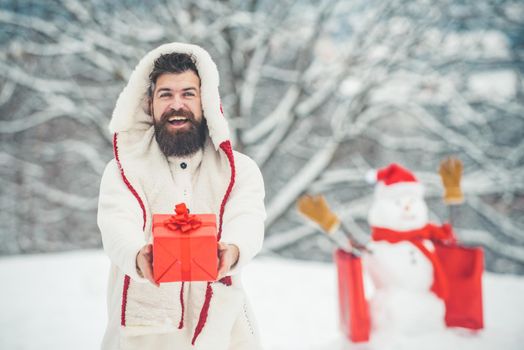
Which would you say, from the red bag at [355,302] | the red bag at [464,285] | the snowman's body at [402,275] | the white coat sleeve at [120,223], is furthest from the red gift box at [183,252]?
the red bag at [464,285]

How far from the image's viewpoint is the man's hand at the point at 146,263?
48.7 inches

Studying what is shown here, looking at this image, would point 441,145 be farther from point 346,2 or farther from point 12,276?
point 12,276

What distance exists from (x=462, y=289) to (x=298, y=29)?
4168 millimetres

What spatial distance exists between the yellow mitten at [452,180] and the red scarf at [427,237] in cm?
22

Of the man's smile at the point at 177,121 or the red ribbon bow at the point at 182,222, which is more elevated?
the man's smile at the point at 177,121

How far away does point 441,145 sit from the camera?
19.9 feet

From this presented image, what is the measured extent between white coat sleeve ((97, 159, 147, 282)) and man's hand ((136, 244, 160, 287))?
2 cm

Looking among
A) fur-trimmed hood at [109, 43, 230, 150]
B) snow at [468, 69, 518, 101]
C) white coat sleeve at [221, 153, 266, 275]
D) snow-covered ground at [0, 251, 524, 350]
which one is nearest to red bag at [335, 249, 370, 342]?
snow-covered ground at [0, 251, 524, 350]

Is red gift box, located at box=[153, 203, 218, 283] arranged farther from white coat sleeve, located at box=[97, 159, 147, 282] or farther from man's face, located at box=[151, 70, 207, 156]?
man's face, located at box=[151, 70, 207, 156]

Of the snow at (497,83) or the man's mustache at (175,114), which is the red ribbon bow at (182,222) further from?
the snow at (497,83)

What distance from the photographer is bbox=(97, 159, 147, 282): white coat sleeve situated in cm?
130

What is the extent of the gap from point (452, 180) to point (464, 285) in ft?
2.11

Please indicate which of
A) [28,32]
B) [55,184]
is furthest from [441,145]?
[55,184]

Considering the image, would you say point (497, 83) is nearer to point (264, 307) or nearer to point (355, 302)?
point (264, 307)
